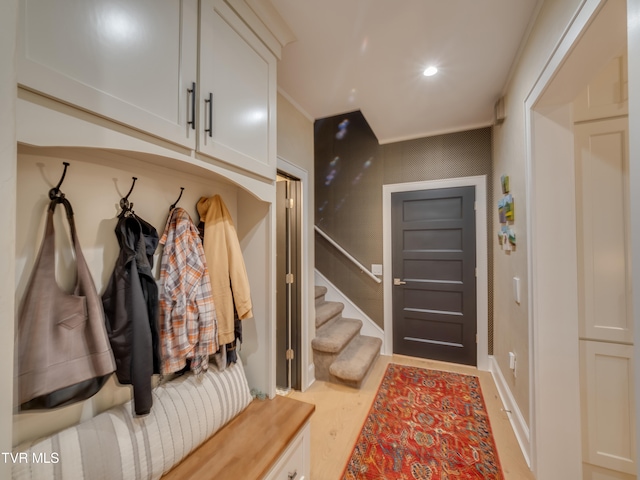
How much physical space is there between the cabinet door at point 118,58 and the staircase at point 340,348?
7.13ft

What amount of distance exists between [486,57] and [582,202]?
1138 millimetres

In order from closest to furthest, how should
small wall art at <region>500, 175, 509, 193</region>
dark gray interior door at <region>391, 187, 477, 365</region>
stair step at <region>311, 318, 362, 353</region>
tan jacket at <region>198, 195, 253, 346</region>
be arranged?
tan jacket at <region>198, 195, 253, 346</region>, small wall art at <region>500, 175, 509, 193</region>, stair step at <region>311, 318, 362, 353</region>, dark gray interior door at <region>391, 187, 477, 365</region>

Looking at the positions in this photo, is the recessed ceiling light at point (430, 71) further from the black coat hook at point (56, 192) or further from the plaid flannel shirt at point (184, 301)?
the black coat hook at point (56, 192)

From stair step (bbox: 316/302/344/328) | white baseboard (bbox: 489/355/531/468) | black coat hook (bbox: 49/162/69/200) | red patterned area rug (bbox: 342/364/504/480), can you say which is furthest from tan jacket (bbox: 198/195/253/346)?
white baseboard (bbox: 489/355/531/468)

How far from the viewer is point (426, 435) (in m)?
1.80

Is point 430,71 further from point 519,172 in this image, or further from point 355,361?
point 355,361

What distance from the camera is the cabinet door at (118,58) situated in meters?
0.61

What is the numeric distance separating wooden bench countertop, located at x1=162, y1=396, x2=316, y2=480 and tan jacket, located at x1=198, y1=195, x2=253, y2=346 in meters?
0.39

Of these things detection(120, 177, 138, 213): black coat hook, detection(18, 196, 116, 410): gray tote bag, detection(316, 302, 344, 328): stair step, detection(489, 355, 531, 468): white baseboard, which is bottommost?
detection(489, 355, 531, 468): white baseboard

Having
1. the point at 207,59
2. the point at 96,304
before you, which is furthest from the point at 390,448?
the point at 207,59

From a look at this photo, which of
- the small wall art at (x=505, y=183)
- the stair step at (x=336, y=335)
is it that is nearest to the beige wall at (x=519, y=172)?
the small wall art at (x=505, y=183)

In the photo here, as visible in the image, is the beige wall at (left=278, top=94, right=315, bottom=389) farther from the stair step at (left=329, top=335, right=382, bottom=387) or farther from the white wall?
the white wall

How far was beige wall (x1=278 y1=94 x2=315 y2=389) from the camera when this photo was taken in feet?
6.90

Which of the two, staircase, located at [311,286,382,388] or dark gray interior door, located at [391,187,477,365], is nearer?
staircase, located at [311,286,382,388]
